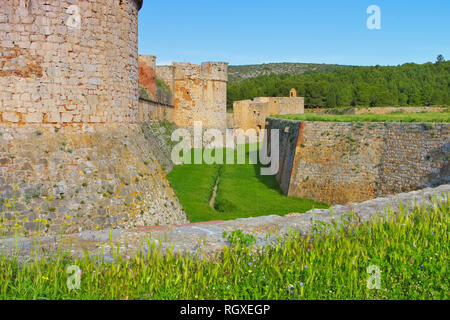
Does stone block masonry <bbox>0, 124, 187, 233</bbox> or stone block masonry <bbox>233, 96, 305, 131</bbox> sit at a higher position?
stone block masonry <bbox>233, 96, 305, 131</bbox>

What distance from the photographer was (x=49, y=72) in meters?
6.50

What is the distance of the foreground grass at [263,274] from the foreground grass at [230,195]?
20.5ft

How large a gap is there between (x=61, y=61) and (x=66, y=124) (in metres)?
1.10

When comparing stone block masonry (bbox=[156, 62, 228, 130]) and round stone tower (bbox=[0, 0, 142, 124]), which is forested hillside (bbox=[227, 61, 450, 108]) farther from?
round stone tower (bbox=[0, 0, 142, 124])

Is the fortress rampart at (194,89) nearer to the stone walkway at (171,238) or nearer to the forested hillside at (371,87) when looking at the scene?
the stone walkway at (171,238)

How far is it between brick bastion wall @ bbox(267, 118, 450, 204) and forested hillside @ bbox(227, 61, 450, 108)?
1618 inches

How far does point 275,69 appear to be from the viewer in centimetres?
12319

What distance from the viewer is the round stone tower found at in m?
6.26

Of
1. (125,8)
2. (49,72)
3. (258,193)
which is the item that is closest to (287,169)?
(258,193)

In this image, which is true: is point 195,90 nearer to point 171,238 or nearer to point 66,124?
point 66,124

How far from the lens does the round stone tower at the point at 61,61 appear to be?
6.26 m

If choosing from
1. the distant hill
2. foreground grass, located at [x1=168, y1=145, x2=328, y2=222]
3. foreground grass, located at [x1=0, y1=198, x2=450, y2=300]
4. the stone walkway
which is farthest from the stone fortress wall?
the distant hill
